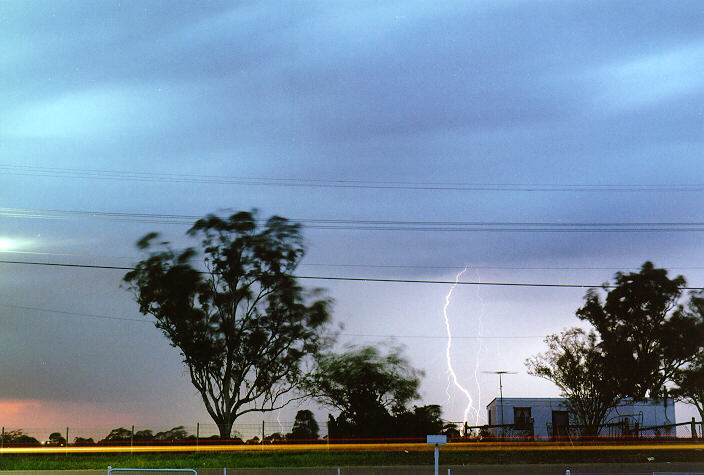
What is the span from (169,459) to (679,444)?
25.5 meters

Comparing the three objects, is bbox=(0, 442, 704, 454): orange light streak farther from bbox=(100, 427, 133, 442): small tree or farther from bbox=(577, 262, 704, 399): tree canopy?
bbox=(577, 262, 704, 399): tree canopy

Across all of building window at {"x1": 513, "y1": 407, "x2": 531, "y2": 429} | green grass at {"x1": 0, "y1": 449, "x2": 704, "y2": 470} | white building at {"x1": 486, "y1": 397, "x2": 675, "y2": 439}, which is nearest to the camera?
green grass at {"x1": 0, "y1": 449, "x2": 704, "y2": 470}

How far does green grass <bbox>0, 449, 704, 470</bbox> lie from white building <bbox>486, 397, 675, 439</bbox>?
1125cm

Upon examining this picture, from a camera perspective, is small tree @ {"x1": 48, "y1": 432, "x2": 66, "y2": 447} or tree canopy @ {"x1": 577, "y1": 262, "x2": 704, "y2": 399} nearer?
small tree @ {"x1": 48, "y1": 432, "x2": 66, "y2": 447}

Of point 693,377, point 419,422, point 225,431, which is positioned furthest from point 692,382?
point 225,431

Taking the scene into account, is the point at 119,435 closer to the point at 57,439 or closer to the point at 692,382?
the point at 57,439

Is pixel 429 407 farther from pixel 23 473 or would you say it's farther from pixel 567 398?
pixel 23 473

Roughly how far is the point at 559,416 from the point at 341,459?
75.5 ft

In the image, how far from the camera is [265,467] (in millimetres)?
37250

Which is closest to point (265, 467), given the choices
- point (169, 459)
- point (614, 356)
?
point (169, 459)

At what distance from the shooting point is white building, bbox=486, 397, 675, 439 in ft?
175

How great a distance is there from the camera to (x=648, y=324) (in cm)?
5606

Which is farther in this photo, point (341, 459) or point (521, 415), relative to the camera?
point (521, 415)

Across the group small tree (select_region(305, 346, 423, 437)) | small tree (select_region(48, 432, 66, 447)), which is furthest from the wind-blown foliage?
small tree (select_region(48, 432, 66, 447))
